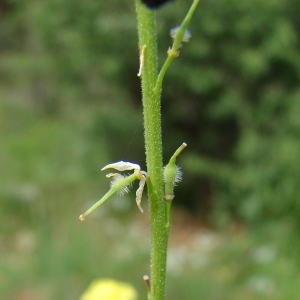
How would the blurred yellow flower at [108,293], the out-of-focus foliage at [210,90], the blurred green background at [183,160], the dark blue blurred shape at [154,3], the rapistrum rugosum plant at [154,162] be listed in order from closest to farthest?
the dark blue blurred shape at [154,3]
the rapistrum rugosum plant at [154,162]
the blurred yellow flower at [108,293]
the blurred green background at [183,160]
the out-of-focus foliage at [210,90]

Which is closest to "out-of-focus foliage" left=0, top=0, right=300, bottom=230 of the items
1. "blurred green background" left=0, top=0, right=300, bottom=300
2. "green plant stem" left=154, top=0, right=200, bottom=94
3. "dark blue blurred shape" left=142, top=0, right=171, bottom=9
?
"blurred green background" left=0, top=0, right=300, bottom=300

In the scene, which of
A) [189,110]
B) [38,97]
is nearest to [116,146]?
[189,110]

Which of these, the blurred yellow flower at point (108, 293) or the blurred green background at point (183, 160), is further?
the blurred green background at point (183, 160)

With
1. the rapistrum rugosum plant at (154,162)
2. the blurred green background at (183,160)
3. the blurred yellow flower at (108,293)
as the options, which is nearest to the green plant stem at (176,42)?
the rapistrum rugosum plant at (154,162)

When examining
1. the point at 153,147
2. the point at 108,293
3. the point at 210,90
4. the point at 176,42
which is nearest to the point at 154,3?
the point at 176,42

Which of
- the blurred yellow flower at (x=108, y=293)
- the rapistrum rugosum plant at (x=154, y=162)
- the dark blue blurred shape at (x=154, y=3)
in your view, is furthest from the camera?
the blurred yellow flower at (x=108, y=293)

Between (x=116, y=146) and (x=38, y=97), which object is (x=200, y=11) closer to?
(x=116, y=146)

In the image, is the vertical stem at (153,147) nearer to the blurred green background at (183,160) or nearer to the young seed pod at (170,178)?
the young seed pod at (170,178)

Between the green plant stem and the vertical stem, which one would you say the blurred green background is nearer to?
the vertical stem
